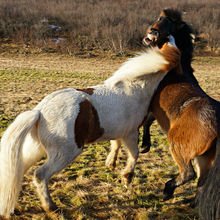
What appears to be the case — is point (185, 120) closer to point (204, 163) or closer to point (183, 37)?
point (204, 163)

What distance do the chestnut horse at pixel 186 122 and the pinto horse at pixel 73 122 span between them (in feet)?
0.68

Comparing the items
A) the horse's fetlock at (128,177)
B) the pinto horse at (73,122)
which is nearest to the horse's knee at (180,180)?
the horse's fetlock at (128,177)

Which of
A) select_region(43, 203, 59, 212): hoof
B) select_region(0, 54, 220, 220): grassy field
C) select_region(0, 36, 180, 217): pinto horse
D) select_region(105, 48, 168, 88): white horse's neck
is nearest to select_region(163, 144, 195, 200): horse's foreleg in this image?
select_region(0, 54, 220, 220): grassy field

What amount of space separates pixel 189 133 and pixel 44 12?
3464 centimetres

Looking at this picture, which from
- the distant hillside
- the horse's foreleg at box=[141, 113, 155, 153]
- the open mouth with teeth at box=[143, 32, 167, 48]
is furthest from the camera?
the distant hillside

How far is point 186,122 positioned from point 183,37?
6.13ft

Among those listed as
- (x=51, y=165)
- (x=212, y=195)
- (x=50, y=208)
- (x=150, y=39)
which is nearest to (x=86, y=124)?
(x=51, y=165)

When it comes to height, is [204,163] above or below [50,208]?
above

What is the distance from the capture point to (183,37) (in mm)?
3902

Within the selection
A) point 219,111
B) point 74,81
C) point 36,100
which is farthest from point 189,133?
point 74,81

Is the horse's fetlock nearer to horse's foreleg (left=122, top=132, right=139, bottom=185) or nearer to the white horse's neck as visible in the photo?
horse's foreleg (left=122, top=132, right=139, bottom=185)

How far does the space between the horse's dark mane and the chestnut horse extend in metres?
0.49

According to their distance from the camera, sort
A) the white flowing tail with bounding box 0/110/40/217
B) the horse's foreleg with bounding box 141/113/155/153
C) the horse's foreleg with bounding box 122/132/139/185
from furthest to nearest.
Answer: the horse's foreleg with bounding box 141/113/155/153 → the horse's foreleg with bounding box 122/132/139/185 → the white flowing tail with bounding box 0/110/40/217

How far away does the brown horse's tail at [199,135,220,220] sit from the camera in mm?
2322
